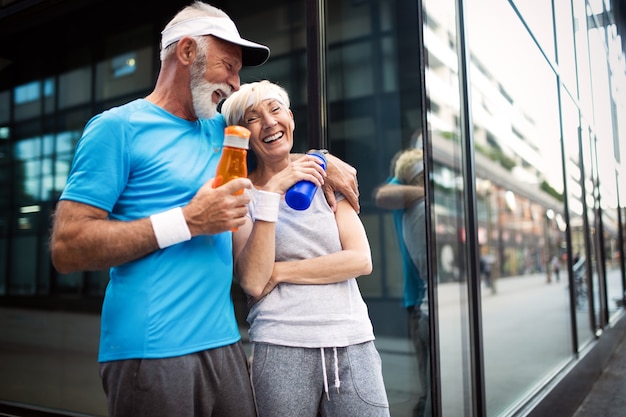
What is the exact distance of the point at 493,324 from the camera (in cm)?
412

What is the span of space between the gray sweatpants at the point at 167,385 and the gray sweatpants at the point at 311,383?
16cm

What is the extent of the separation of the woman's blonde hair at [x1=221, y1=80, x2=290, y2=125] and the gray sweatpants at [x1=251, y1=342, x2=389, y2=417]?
2.18 ft

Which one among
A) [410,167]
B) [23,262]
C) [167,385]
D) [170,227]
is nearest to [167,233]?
[170,227]

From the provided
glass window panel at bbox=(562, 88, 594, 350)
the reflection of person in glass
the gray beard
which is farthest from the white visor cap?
glass window panel at bbox=(562, 88, 594, 350)

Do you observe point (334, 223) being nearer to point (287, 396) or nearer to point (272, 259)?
point (272, 259)

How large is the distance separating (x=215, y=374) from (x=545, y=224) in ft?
19.0

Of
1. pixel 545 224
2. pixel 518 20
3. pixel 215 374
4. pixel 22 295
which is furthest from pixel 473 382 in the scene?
pixel 22 295

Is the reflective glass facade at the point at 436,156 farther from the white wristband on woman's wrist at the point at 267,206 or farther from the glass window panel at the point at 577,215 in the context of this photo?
the white wristband on woman's wrist at the point at 267,206

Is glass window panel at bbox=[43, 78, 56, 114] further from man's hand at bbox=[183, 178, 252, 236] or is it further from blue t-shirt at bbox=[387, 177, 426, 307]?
man's hand at bbox=[183, 178, 252, 236]

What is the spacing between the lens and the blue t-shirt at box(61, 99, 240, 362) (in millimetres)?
1263

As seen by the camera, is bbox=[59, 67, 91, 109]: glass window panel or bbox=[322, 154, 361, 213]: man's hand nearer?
bbox=[322, 154, 361, 213]: man's hand

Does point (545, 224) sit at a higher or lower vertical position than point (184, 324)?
higher

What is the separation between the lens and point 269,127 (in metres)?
1.56

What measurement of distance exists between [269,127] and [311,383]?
73cm
